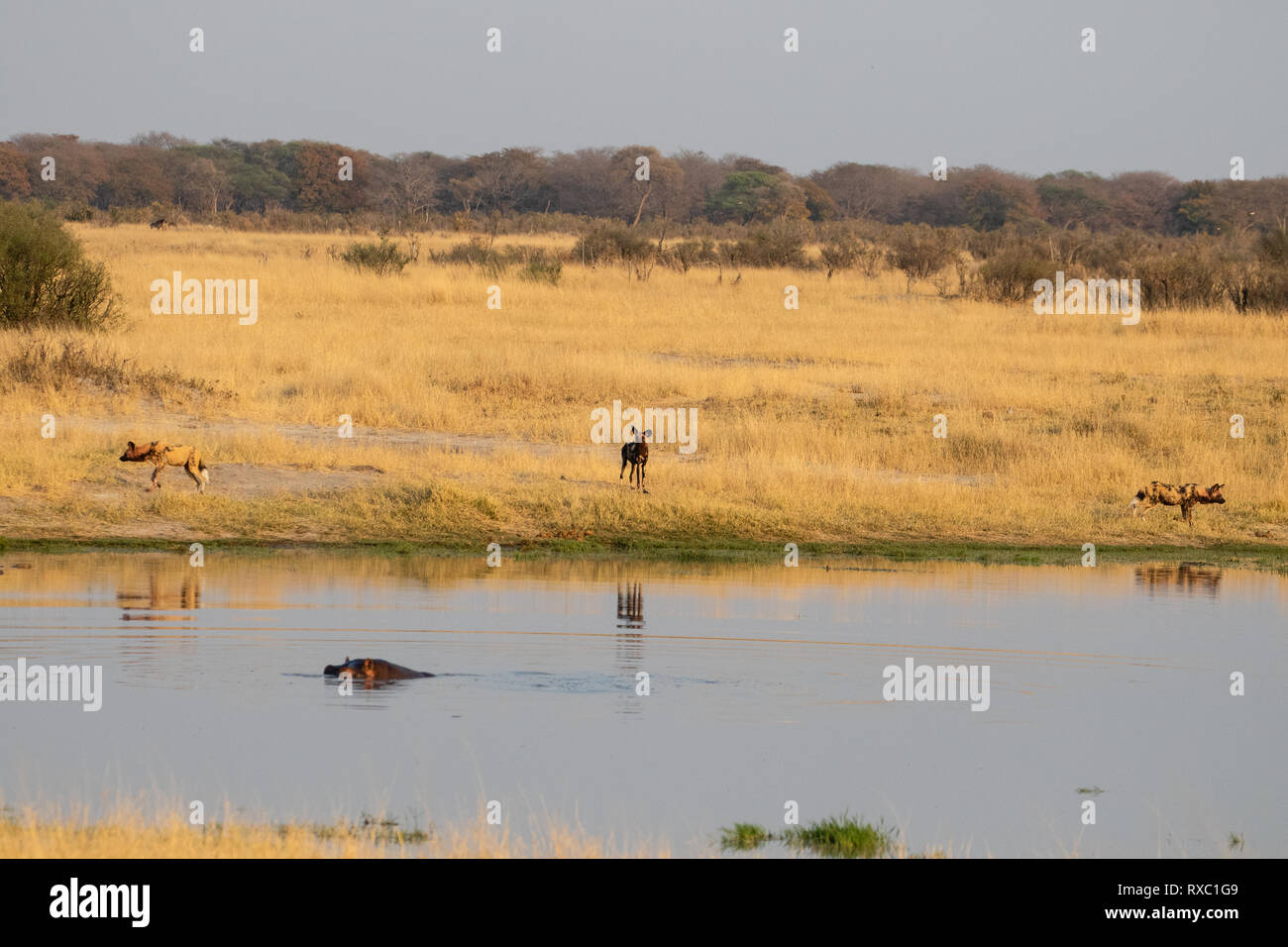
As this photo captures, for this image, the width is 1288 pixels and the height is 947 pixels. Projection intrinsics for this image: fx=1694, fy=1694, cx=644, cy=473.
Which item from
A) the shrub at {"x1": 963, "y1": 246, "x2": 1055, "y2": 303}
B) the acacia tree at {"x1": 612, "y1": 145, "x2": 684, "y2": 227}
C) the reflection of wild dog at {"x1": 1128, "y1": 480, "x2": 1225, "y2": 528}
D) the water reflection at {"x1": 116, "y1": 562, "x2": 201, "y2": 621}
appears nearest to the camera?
the water reflection at {"x1": 116, "y1": 562, "x2": 201, "y2": 621}

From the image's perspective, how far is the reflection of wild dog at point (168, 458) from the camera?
1656 centimetres

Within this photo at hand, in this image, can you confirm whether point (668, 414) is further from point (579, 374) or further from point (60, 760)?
point (60, 760)

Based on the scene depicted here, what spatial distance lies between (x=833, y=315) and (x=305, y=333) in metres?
11.0

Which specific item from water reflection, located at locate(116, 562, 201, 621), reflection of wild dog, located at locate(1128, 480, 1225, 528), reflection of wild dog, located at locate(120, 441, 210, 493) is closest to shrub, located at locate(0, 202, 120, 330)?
reflection of wild dog, located at locate(120, 441, 210, 493)

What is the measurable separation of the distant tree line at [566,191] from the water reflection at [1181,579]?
185 ft

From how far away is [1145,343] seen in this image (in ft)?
96.3

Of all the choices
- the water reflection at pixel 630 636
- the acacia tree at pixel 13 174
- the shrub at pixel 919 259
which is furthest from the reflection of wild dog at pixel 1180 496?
the acacia tree at pixel 13 174

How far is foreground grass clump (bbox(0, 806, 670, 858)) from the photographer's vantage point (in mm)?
6113

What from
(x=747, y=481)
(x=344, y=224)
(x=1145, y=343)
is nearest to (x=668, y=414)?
(x=747, y=481)

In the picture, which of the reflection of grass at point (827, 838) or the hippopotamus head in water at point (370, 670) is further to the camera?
the hippopotamus head in water at point (370, 670)

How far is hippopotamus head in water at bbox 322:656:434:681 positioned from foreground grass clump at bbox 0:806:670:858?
9.46 feet

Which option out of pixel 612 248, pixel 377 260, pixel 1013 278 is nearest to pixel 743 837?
pixel 377 260

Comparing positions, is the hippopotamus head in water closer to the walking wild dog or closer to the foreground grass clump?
the foreground grass clump

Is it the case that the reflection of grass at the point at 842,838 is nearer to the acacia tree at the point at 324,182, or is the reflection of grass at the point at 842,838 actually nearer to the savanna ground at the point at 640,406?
the savanna ground at the point at 640,406
